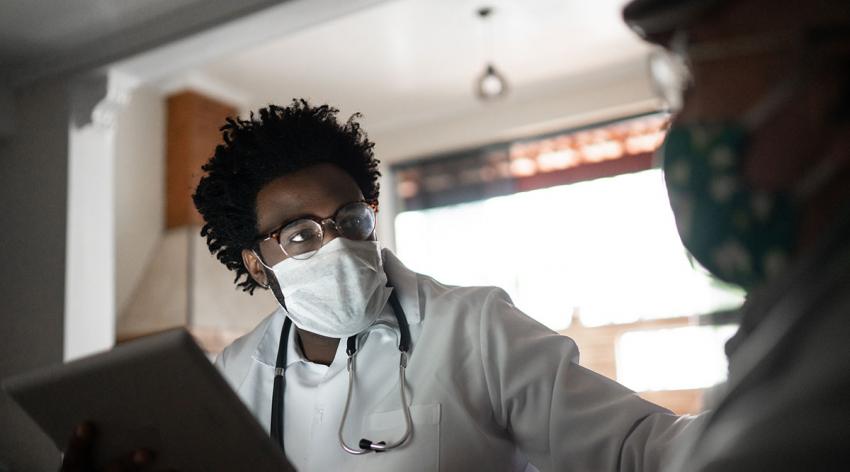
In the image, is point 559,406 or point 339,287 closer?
point 559,406

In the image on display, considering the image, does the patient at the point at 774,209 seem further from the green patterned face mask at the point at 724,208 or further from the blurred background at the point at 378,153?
the blurred background at the point at 378,153

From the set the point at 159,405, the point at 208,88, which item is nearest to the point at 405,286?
the point at 159,405

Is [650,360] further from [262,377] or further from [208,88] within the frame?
[262,377]

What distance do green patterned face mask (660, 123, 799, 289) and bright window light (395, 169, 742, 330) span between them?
12.8ft

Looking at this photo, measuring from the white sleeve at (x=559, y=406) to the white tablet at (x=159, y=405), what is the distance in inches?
17.8

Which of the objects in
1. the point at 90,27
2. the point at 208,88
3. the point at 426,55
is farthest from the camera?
the point at 208,88

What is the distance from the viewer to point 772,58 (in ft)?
2.24

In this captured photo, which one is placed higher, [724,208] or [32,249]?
[724,208]

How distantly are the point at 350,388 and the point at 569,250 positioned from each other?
3720mm

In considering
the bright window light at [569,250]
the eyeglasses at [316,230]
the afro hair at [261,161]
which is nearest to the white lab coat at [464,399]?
the eyeglasses at [316,230]

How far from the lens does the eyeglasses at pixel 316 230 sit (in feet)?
5.35

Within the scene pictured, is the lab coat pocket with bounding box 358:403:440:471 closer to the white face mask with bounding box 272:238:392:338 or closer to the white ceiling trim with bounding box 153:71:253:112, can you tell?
the white face mask with bounding box 272:238:392:338

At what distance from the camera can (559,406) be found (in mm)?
1373

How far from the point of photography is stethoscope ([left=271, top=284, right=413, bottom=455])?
4.90 ft
